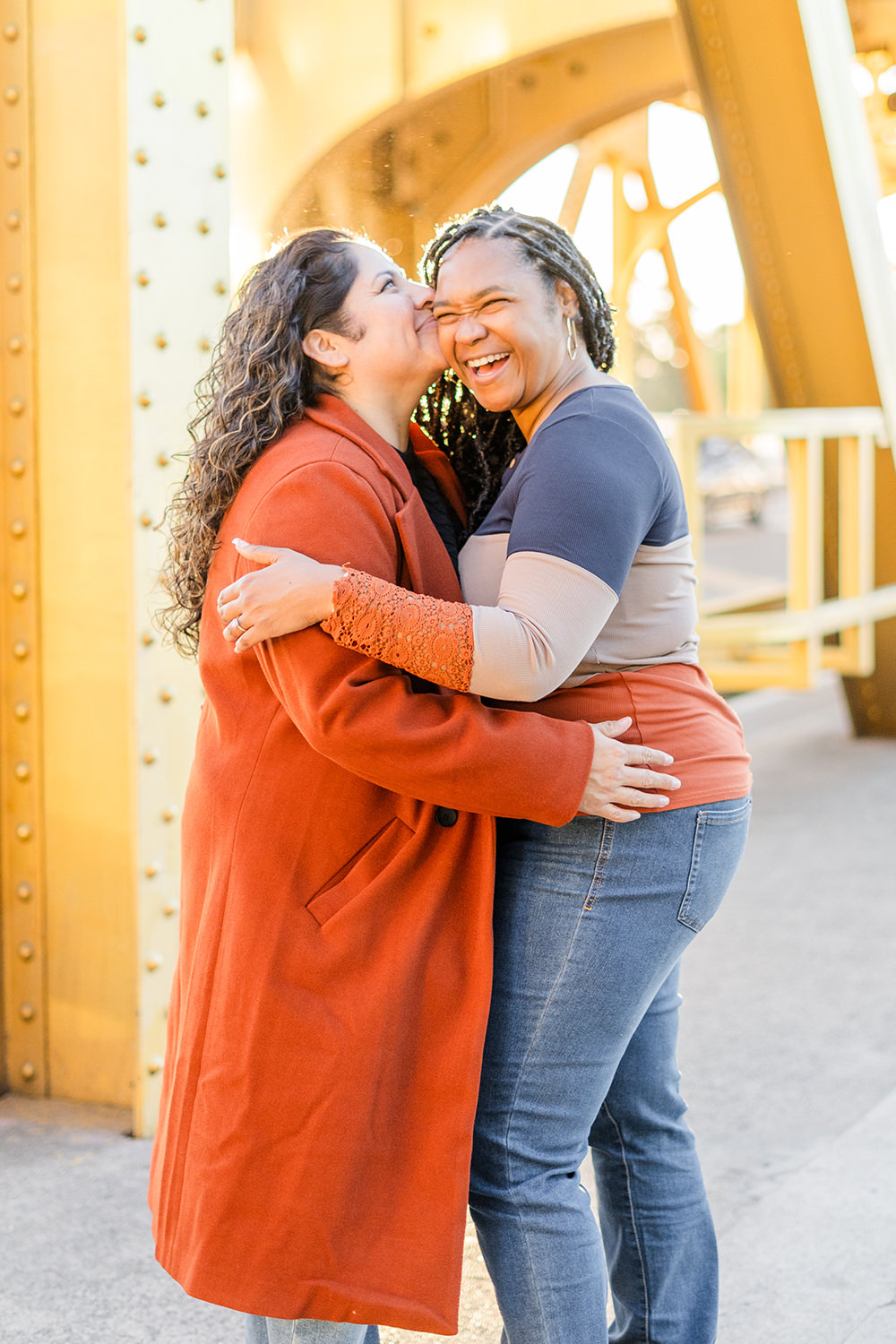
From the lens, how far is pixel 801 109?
18.2ft

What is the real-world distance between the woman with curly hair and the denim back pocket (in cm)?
12

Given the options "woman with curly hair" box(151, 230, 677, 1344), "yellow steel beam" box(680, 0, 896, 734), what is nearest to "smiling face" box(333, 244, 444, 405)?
"woman with curly hair" box(151, 230, 677, 1344)

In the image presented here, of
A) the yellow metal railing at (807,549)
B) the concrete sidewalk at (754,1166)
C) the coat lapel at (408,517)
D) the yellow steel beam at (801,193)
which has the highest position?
the yellow steel beam at (801,193)

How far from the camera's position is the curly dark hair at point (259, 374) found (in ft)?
6.09

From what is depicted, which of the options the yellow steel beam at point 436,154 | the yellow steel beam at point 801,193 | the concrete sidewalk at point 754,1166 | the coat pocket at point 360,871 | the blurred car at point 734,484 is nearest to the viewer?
the coat pocket at point 360,871

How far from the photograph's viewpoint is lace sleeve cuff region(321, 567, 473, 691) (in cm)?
167

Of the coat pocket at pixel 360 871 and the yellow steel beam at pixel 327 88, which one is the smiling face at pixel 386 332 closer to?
the coat pocket at pixel 360 871

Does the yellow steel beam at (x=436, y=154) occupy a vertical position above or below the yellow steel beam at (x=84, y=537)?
above

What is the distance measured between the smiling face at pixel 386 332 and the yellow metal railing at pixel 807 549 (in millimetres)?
3364

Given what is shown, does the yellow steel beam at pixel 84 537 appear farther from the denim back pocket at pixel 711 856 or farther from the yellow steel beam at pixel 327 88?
the denim back pocket at pixel 711 856

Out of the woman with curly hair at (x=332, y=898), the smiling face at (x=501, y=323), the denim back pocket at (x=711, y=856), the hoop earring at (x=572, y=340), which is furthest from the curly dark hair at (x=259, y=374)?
the denim back pocket at (x=711, y=856)

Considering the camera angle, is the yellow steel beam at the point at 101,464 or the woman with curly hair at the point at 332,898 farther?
the yellow steel beam at the point at 101,464

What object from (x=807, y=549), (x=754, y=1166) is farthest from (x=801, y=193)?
(x=754, y=1166)

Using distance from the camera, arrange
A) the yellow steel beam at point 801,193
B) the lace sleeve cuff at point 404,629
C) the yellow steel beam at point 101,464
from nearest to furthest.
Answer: the lace sleeve cuff at point 404,629
the yellow steel beam at point 101,464
the yellow steel beam at point 801,193
